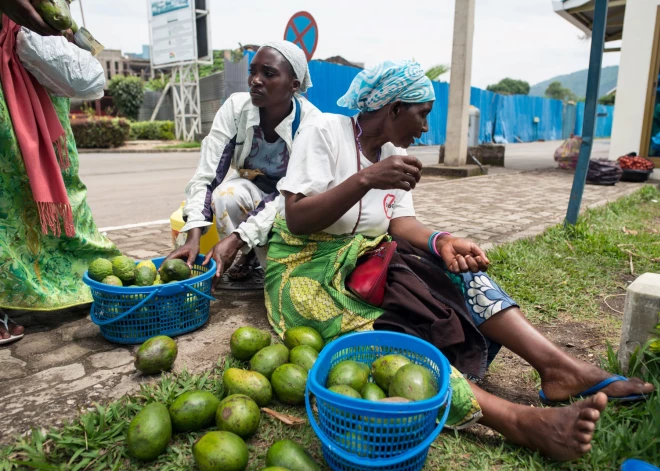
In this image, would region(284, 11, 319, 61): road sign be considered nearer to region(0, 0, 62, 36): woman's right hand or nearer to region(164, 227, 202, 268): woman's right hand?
region(164, 227, 202, 268): woman's right hand

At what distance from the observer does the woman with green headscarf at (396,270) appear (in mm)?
1965

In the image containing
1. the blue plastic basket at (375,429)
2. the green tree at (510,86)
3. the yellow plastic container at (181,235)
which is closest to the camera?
the blue plastic basket at (375,429)

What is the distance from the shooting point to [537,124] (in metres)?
32.5

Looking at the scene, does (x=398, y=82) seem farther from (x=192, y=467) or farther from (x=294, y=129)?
(x=192, y=467)

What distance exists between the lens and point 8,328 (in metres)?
2.54

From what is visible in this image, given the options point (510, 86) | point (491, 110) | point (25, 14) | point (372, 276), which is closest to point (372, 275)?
point (372, 276)

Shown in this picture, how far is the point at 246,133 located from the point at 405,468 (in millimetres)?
2285

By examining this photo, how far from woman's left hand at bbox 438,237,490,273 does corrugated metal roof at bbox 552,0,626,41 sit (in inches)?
433

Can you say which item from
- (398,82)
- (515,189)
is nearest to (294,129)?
(398,82)

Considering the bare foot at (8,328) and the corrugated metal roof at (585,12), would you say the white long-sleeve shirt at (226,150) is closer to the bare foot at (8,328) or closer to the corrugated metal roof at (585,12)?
the bare foot at (8,328)

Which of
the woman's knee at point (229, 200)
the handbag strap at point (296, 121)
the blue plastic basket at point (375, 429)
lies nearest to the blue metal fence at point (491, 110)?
the handbag strap at point (296, 121)

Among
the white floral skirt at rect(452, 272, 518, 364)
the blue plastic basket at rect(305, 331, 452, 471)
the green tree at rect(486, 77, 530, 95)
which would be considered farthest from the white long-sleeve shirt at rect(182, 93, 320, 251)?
the green tree at rect(486, 77, 530, 95)

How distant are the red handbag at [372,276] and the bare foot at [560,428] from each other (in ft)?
2.34

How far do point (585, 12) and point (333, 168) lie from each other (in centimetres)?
1269
